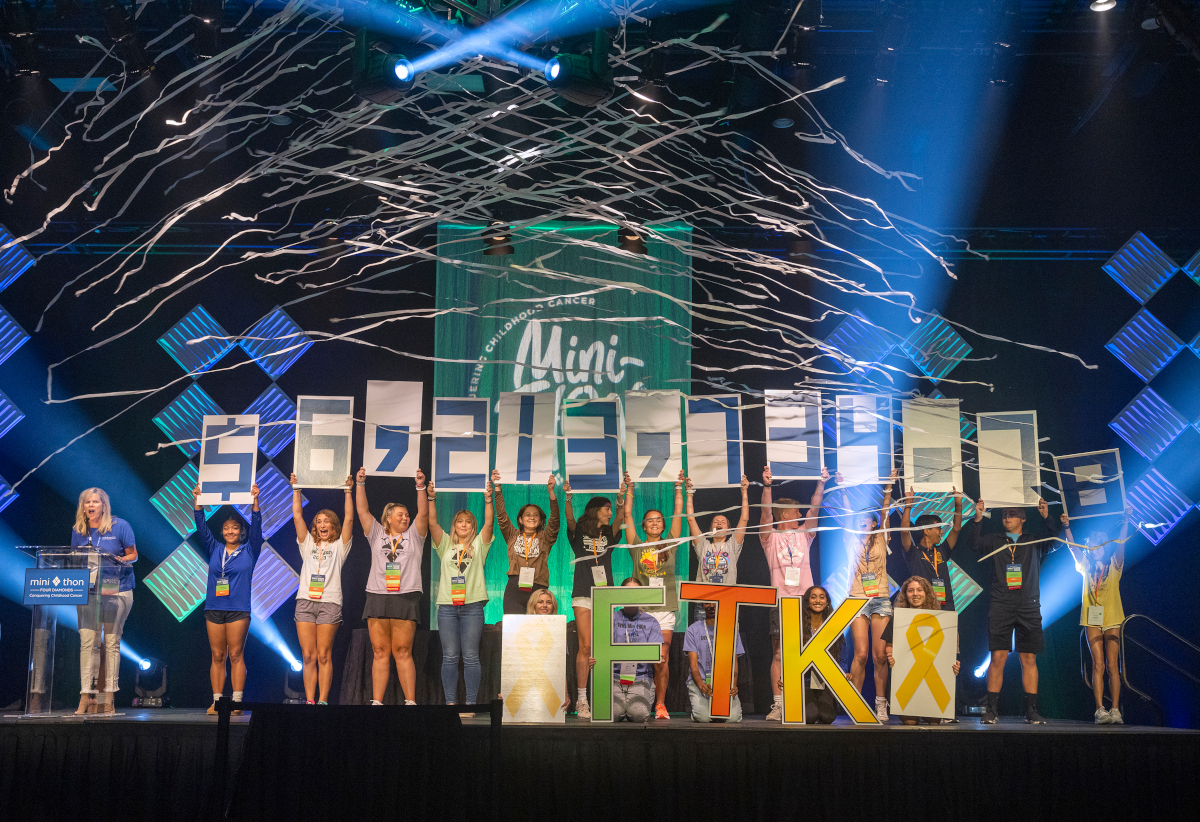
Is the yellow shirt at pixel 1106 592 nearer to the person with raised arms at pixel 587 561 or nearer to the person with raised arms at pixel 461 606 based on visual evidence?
the person with raised arms at pixel 587 561

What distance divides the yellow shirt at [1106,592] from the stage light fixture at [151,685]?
6540mm

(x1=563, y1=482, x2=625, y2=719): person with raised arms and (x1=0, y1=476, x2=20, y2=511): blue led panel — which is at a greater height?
(x1=0, y1=476, x2=20, y2=511): blue led panel

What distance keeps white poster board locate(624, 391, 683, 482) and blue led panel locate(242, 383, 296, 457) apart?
279 cm

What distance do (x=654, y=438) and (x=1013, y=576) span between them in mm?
2566

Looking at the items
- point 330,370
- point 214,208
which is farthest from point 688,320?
point 214,208

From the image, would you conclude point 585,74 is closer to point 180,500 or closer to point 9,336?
point 180,500

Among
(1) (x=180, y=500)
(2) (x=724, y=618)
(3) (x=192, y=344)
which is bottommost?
(2) (x=724, y=618)

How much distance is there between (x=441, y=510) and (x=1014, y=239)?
4940mm

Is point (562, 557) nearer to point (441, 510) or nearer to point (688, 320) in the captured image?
point (441, 510)

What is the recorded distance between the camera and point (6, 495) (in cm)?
762

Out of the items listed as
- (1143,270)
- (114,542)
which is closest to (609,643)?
(114,542)

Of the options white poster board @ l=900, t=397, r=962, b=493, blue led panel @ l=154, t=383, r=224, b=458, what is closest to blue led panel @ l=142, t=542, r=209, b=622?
blue led panel @ l=154, t=383, r=224, b=458

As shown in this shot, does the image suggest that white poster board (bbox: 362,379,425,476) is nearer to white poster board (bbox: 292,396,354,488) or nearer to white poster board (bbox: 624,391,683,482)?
white poster board (bbox: 292,396,354,488)

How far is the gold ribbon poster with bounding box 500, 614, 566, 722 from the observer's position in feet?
18.0
